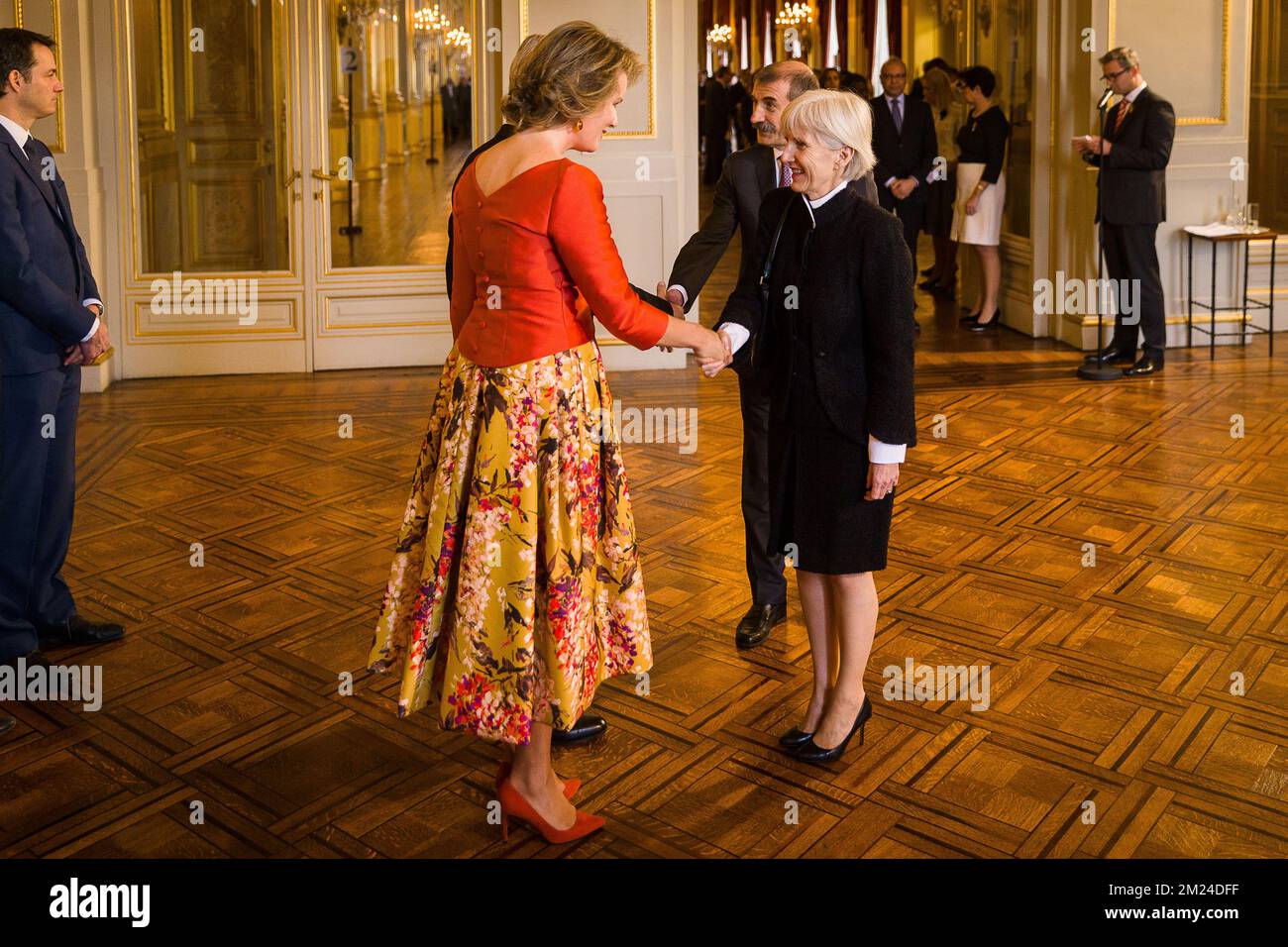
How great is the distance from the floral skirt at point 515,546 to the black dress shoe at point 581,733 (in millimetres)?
489

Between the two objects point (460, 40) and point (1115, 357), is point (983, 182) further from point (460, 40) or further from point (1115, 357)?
point (460, 40)

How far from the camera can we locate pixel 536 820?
3.03 m

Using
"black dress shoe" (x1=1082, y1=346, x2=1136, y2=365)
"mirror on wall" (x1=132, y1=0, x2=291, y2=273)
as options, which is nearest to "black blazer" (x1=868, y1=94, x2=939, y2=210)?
"black dress shoe" (x1=1082, y1=346, x2=1136, y2=365)

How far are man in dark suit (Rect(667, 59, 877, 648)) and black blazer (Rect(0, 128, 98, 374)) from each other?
1.64m

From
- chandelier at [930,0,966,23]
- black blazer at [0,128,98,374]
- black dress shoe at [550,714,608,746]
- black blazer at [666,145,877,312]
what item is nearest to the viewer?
black dress shoe at [550,714,608,746]

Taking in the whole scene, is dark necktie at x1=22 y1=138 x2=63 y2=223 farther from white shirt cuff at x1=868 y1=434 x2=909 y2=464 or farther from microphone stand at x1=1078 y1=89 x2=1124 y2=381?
microphone stand at x1=1078 y1=89 x2=1124 y2=381

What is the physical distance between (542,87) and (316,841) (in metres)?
1.62

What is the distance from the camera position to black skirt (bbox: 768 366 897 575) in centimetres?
319

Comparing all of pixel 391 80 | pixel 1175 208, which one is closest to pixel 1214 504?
pixel 1175 208

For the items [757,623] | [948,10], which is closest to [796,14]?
[948,10]

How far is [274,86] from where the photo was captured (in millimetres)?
7848

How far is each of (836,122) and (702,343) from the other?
540 millimetres
